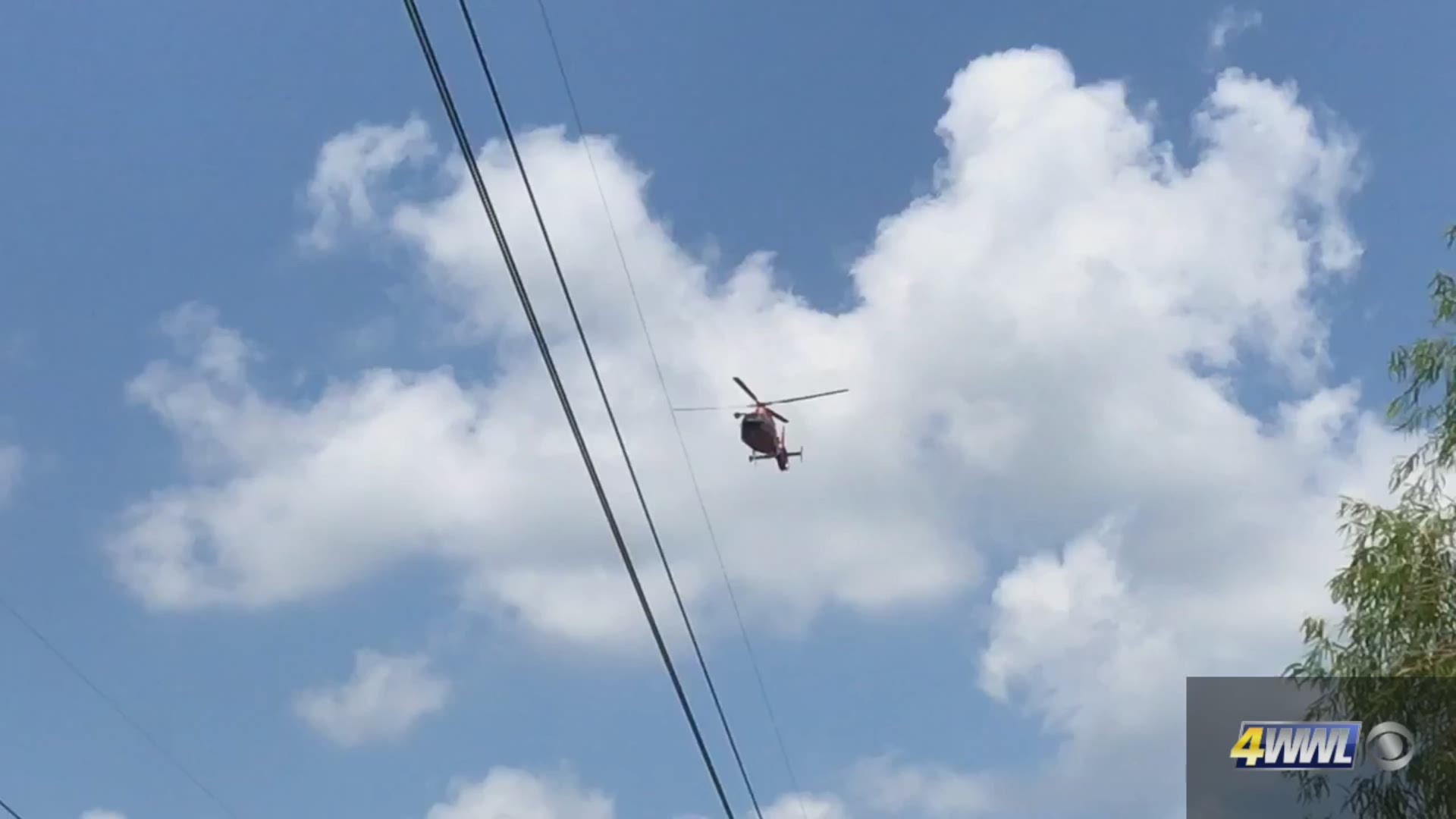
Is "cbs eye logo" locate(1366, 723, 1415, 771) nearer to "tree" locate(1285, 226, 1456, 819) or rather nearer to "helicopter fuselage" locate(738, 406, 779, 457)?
"tree" locate(1285, 226, 1456, 819)

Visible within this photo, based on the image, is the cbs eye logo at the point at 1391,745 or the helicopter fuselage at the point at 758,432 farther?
the helicopter fuselage at the point at 758,432

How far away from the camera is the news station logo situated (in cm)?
1490

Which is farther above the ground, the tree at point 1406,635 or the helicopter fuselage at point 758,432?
the helicopter fuselage at point 758,432

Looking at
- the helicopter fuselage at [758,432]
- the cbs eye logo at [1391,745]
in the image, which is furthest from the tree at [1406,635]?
the helicopter fuselage at [758,432]

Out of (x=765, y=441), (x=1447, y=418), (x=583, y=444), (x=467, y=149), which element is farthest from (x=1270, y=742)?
(x=765, y=441)

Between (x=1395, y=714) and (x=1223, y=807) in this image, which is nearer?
(x=1395, y=714)

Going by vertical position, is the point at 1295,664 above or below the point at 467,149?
above

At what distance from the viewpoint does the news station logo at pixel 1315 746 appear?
587 inches

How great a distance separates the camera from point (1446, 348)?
15.6m

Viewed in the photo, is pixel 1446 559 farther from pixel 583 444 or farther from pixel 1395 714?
pixel 583 444

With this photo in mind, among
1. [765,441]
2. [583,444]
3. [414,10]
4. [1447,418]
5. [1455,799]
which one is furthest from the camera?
[765,441]

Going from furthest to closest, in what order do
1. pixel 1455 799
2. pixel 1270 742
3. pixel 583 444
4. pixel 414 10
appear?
pixel 1270 742, pixel 1455 799, pixel 583 444, pixel 414 10

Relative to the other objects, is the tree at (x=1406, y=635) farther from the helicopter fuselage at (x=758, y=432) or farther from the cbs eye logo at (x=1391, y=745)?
the helicopter fuselage at (x=758, y=432)

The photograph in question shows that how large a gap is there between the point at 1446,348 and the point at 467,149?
35.5 ft
